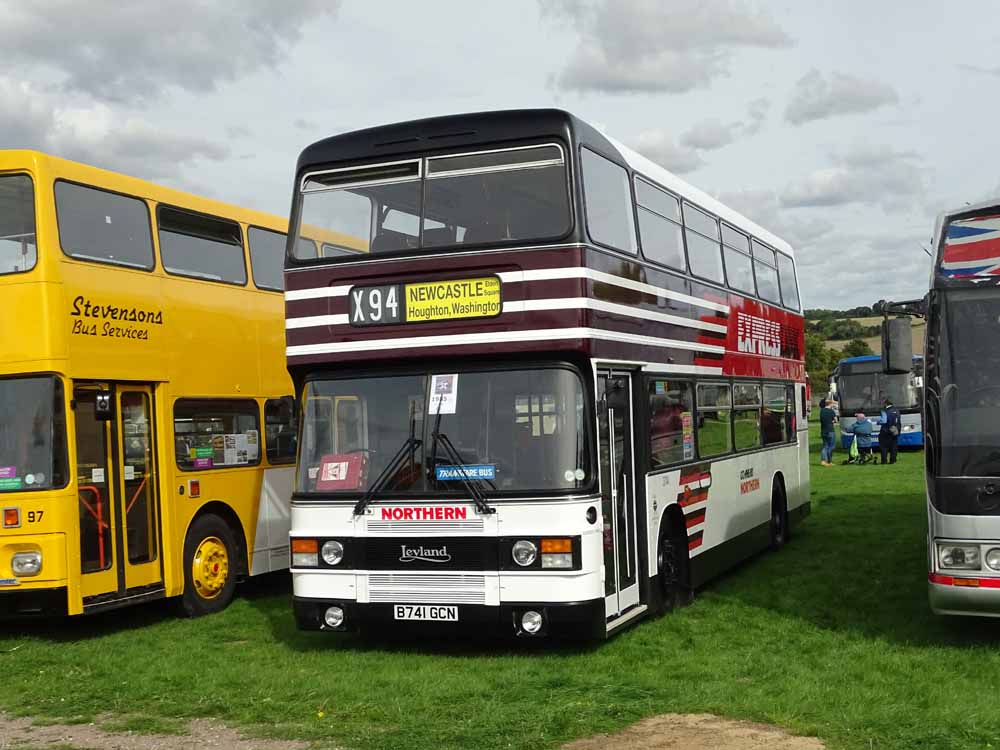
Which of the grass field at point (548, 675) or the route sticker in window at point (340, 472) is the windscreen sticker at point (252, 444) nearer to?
the grass field at point (548, 675)

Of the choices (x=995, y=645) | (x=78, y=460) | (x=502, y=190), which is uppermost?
(x=502, y=190)

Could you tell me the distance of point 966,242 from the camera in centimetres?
1019

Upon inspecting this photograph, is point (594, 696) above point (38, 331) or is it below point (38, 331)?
below

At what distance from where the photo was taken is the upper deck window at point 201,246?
13312 mm

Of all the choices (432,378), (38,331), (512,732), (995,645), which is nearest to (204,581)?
(38,331)

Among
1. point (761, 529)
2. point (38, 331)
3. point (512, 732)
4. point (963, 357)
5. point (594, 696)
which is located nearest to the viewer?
point (512, 732)

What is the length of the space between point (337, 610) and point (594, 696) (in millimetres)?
2541

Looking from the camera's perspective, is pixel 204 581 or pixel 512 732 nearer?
pixel 512 732

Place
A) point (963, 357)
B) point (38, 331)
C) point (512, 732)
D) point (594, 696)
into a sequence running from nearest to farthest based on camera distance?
1. point (512, 732)
2. point (594, 696)
3. point (963, 357)
4. point (38, 331)

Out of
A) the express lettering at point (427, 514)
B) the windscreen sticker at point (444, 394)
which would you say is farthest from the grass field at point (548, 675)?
the windscreen sticker at point (444, 394)

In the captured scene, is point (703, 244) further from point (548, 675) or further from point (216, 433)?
point (548, 675)

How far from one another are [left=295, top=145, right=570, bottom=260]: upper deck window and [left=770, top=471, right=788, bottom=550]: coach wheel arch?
26.4ft

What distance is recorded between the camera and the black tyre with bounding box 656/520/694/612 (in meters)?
11.7

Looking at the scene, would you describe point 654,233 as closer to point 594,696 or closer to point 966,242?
point 966,242
